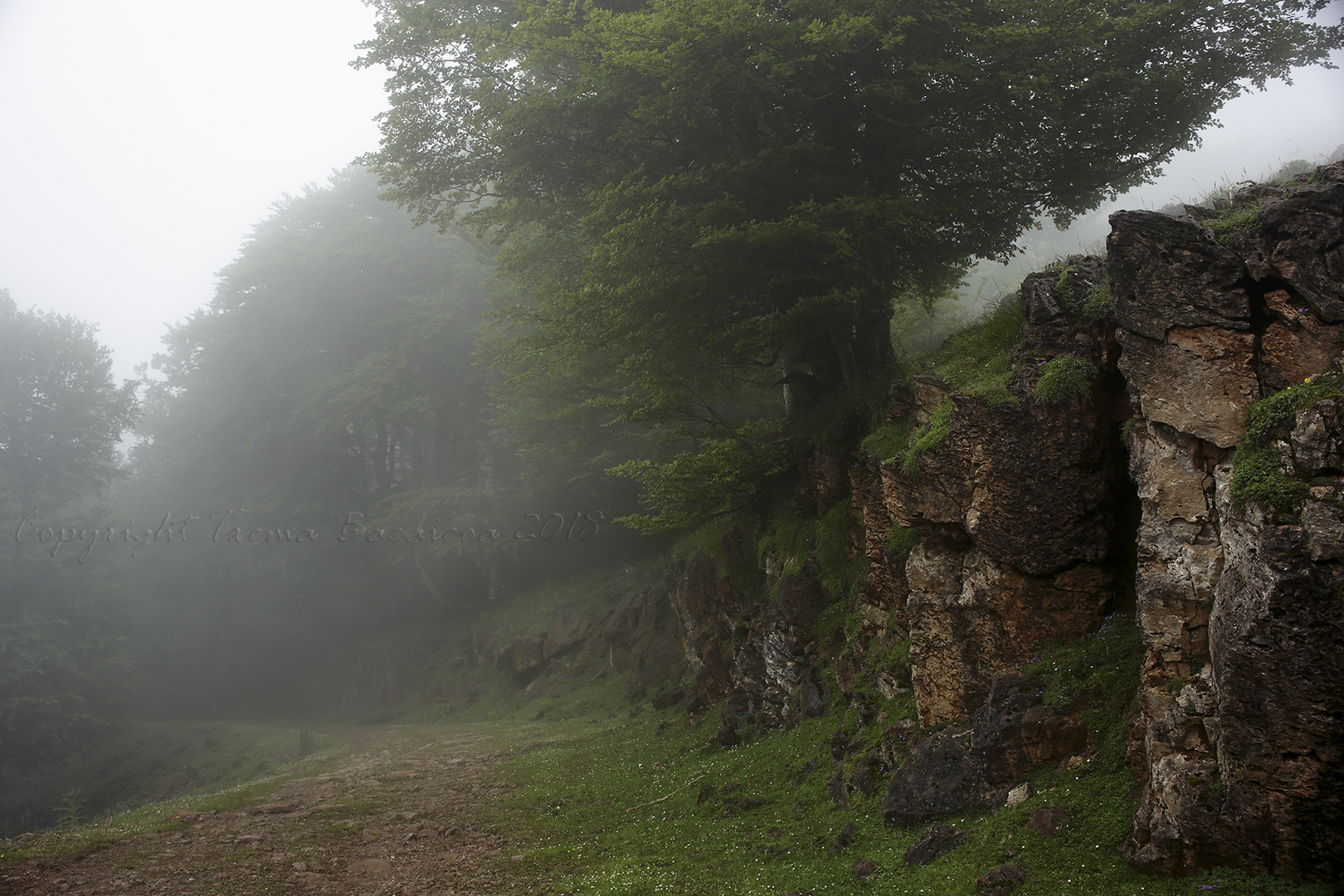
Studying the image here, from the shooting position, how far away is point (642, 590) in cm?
2188

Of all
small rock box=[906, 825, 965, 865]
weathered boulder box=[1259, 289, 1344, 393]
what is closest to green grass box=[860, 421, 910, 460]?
weathered boulder box=[1259, 289, 1344, 393]

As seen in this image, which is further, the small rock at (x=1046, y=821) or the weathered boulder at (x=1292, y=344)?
the small rock at (x=1046, y=821)

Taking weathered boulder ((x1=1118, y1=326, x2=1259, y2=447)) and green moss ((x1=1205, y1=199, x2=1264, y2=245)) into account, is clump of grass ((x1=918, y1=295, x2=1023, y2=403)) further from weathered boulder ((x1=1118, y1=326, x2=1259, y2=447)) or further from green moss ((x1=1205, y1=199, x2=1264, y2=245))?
green moss ((x1=1205, y1=199, x2=1264, y2=245))

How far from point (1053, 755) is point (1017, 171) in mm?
10324

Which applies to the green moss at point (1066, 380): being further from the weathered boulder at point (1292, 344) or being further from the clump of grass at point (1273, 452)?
the clump of grass at point (1273, 452)

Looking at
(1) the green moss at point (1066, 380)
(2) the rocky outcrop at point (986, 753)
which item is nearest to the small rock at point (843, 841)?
(2) the rocky outcrop at point (986, 753)

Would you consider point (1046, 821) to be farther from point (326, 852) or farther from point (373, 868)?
point (326, 852)

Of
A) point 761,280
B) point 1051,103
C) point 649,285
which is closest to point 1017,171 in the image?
point 1051,103

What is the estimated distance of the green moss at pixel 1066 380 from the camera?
266 inches

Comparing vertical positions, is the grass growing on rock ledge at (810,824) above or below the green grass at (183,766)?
above

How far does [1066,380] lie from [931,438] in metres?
1.53

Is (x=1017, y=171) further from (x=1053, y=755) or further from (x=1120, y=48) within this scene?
(x=1053, y=755)

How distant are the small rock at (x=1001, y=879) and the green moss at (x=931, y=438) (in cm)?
400

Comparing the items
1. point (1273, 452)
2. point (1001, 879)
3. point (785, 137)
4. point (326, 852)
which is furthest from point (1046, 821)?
point (785, 137)
